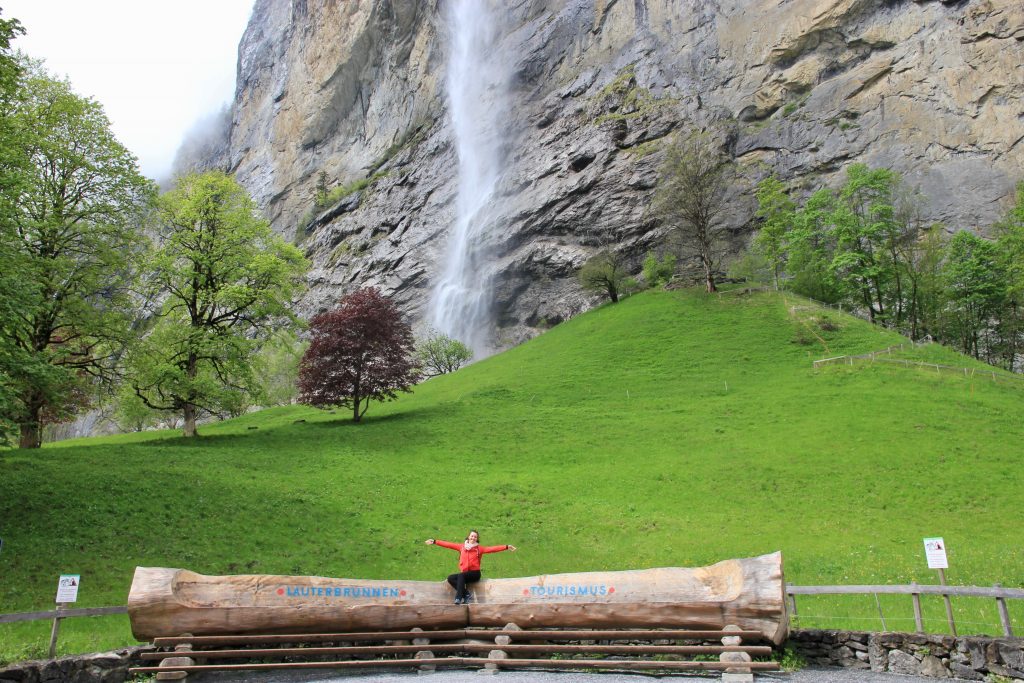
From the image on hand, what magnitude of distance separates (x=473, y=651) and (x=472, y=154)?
94.0 meters

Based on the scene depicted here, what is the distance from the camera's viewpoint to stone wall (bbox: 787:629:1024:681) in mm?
9633

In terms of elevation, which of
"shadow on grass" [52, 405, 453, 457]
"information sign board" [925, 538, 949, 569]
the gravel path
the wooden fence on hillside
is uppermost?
the wooden fence on hillside

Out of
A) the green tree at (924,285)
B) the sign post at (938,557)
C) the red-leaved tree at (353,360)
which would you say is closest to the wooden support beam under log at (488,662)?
the sign post at (938,557)

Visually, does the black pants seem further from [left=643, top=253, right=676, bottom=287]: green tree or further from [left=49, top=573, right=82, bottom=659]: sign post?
[left=643, top=253, right=676, bottom=287]: green tree

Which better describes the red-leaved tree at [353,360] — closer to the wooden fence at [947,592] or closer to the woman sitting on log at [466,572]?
the woman sitting on log at [466,572]

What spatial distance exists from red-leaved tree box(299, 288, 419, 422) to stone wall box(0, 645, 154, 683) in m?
29.5

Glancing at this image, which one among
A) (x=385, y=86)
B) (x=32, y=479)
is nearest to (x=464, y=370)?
(x=32, y=479)

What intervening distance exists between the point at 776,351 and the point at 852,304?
16757 mm

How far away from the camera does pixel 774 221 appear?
62.9 metres

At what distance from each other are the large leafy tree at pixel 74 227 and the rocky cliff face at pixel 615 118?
165ft

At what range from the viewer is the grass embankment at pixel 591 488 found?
1631 cm

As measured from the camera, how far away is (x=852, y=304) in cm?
5559

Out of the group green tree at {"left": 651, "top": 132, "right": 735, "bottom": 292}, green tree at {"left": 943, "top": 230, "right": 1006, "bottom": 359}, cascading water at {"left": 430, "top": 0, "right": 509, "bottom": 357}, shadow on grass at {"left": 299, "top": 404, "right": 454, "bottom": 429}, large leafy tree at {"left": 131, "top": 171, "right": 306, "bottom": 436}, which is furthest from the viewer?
cascading water at {"left": 430, "top": 0, "right": 509, "bottom": 357}

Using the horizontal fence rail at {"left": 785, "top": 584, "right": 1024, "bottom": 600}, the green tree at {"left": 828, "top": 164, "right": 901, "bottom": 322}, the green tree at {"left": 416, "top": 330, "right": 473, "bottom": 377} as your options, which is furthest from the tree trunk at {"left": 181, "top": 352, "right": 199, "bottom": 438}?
the green tree at {"left": 828, "top": 164, "right": 901, "bottom": 322}
